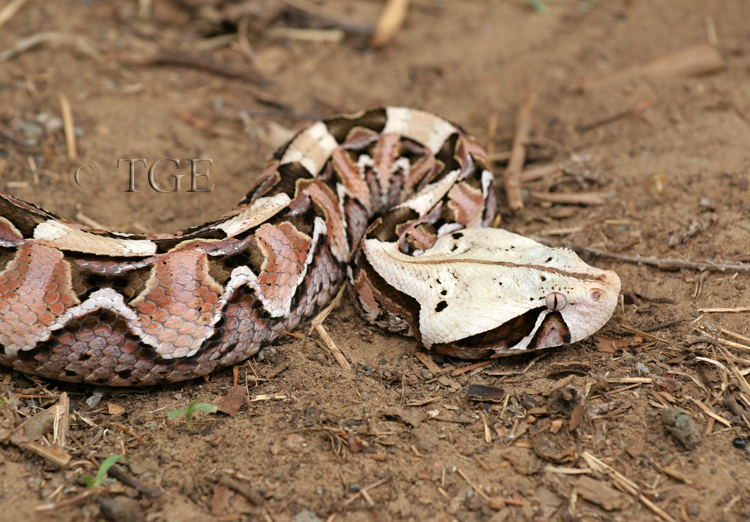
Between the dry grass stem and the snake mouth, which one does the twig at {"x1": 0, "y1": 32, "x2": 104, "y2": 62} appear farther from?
the dry grass stem

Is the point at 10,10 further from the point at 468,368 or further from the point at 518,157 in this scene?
the point at 468,368

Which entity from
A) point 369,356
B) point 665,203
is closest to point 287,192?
point 369,356

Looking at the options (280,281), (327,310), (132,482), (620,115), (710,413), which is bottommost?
(132,482)

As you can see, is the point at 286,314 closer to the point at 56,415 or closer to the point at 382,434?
the point at 382,434

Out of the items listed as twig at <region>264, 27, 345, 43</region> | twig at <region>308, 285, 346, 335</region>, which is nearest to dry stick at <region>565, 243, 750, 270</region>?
twig at <region>308, 285, 346, 335</region>

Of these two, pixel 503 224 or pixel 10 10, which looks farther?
pixel 10 10

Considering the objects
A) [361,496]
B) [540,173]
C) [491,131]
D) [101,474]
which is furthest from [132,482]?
[491,131]
